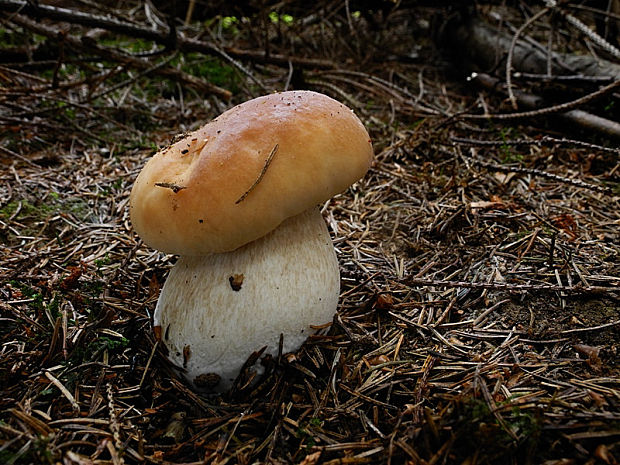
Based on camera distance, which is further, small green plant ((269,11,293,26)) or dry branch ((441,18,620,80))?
small green plant ((269,11,293,26))

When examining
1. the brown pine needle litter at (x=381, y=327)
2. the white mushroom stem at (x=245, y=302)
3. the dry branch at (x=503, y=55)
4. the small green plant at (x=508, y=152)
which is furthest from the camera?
the dry branch at (x=503, y=55)

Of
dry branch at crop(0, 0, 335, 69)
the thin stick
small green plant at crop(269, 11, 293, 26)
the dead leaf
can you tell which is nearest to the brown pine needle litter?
the dead leaf

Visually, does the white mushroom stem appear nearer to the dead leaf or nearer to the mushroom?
the mushroom

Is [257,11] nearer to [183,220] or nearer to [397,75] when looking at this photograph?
[397,75]

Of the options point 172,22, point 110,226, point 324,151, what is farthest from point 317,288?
point 172,22

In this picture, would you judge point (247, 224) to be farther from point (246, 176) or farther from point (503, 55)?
point (503, 55)

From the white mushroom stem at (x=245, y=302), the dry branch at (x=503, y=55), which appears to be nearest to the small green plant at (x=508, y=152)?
the dry branch at (x=503, y=55)

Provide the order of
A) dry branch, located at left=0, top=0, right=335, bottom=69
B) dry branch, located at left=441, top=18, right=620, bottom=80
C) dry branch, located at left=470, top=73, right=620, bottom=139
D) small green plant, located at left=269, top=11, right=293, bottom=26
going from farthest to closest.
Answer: small green plant, located at left=269, top=11, right=293, bottom=26 → dry branch, located at left=0, top=0, right=335, bottom=69 → dry branch, located at left=441, top=18, right=620, bottom=80 → dry branch, located at left=470, top=73, right=620, bottom=139

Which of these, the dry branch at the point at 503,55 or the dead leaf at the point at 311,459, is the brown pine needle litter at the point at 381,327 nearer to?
the dead leaf at the point at 311,459
